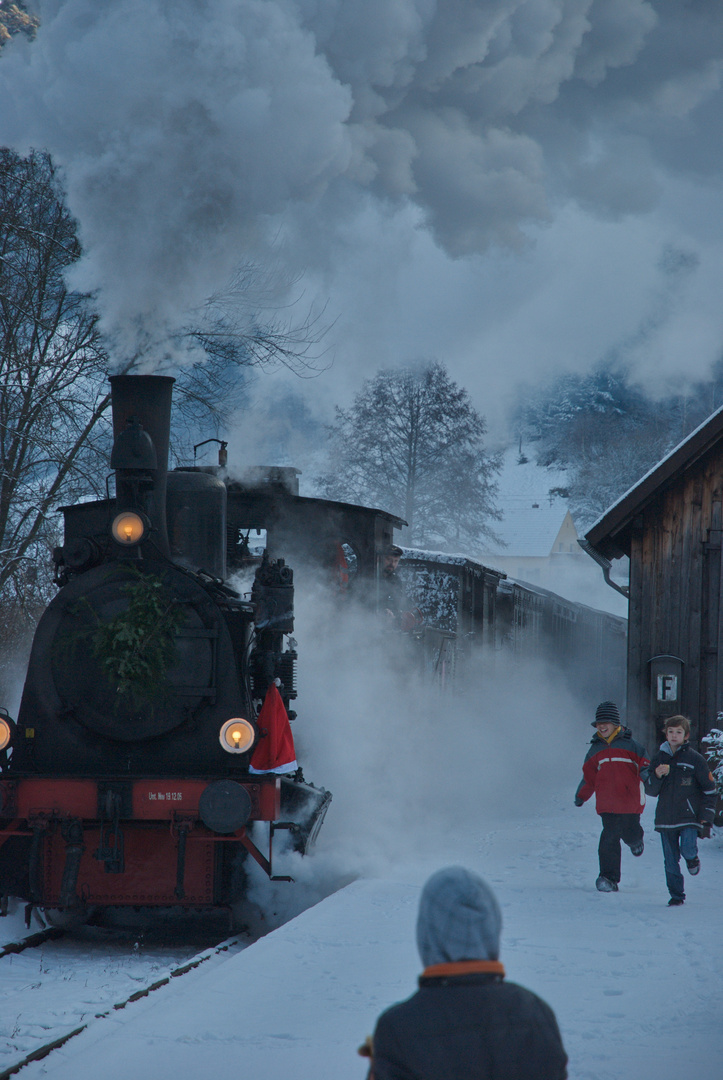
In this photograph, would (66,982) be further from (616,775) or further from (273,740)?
(616,775)

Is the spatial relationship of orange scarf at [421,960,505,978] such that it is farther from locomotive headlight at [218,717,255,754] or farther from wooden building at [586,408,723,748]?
wooden building at [586,408,723,748]

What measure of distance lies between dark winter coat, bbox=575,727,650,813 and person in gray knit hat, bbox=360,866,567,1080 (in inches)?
198

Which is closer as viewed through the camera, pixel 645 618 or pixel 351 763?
pixel 351 763

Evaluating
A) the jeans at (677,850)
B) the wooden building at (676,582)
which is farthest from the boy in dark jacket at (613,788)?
the wooden building at (676,582)

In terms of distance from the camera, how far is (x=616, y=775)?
673cm

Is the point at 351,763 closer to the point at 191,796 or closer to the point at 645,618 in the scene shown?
the point at 191,796

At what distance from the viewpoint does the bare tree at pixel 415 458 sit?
3177 centimetres

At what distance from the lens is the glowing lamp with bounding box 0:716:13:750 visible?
6.01m

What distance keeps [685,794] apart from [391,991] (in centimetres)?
286

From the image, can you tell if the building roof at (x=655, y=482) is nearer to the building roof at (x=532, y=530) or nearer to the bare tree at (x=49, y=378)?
the bare tree at (x=49, y=378)

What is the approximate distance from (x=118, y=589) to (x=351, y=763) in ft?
12.1

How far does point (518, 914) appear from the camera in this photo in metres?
5.76

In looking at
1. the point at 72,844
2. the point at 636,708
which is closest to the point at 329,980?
the point at 72,844

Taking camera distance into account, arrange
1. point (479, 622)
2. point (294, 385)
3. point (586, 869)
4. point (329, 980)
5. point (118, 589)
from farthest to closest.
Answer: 1. point (479, 622)
2. point (294, 385)
3. point (586, 869)
4. point (118, 589)
5. point (329, 980)
